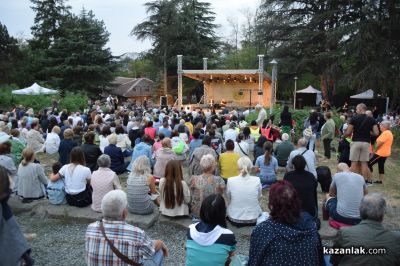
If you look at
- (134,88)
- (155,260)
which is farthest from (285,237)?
(134,88)

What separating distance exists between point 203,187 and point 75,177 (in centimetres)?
188

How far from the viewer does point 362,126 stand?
6.63m

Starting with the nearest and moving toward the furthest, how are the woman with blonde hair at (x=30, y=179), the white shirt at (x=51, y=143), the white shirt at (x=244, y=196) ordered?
the white shirt at (x=244, y=196) → the woman with blonde hair at (x=30, y=179) → the white shirt at (x=51, y=143)

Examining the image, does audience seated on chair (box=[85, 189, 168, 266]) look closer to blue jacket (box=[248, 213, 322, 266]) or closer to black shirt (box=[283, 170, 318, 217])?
blue jacket (box=[248, 213, 322, 266])

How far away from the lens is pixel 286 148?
768 cm

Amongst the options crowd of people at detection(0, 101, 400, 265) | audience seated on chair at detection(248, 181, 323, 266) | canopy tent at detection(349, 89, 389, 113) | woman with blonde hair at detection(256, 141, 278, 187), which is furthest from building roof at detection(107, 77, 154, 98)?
audience seated on chair at detection(248, 181, 323, 266)

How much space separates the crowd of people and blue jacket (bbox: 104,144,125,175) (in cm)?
3

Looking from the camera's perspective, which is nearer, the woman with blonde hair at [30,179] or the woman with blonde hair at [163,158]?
the woman with blonde hair at [30,179]

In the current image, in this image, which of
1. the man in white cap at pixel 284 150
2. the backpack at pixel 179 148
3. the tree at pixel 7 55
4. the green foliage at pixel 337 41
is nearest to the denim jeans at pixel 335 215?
the man in white cap at pixel 284 150

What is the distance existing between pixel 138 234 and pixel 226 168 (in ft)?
12.1

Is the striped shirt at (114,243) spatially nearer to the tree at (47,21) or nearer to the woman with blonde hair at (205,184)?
the woman with blonde hair at (205,184)

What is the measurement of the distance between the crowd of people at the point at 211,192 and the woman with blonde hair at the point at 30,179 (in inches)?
0.6

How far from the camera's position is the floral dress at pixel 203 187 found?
4.74m

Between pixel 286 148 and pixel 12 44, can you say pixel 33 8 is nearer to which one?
pixel 12 44
